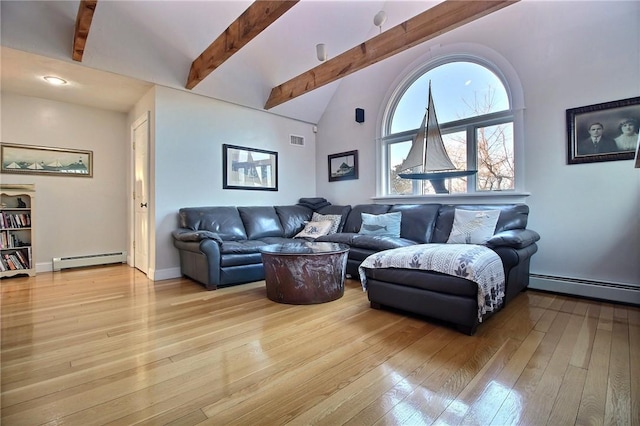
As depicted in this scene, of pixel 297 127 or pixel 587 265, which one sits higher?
pixel 297 127

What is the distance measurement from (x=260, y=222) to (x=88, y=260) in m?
2.73

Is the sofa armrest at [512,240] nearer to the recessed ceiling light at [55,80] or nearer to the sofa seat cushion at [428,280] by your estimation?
the sofa seat cushion at [428,280]

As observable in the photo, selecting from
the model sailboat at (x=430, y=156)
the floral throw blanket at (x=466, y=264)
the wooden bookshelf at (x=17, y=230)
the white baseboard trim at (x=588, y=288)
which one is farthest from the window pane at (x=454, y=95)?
the wooden bookshelf at (x=17, y=230)

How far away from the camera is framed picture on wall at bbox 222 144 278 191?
4.46 metres

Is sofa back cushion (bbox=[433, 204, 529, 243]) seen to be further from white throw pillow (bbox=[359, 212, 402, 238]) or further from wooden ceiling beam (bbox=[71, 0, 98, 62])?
wooden ceiling beam (bbox=[71, 0, 98, 62])

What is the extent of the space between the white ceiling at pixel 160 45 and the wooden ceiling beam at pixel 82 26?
0.58 ft

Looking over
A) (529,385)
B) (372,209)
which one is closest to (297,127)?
(372,209)

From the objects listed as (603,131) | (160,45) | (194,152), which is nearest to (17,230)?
(194,152)

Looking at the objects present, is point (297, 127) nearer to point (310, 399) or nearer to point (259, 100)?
point (259, 100)

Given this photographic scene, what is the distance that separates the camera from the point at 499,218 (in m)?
3.11

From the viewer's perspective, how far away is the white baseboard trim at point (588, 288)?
2.69 m

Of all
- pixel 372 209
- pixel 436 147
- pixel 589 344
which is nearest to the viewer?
pixel 589 344

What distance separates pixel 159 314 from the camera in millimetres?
2529

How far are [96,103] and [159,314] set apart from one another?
372cm
